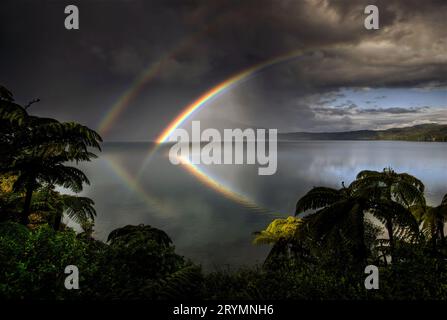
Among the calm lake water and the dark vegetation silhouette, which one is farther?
the calm lake water

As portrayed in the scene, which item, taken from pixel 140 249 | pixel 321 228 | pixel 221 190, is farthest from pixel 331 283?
pixel 221 190

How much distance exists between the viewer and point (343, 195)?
437 inches

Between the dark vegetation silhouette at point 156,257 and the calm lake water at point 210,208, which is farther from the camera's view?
the calm lake water at point 210,208

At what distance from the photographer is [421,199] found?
11.5m

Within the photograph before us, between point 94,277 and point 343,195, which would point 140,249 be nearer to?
point 94,277

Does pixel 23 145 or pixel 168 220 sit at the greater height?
pixel 23 145

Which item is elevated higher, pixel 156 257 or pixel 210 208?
pixel 210 208

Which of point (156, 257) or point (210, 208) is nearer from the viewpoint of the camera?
point (156, 257)

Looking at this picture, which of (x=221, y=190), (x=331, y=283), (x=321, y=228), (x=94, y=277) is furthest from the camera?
(x=221, y=190)

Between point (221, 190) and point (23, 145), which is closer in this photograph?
point (23, 145)
